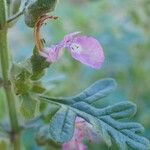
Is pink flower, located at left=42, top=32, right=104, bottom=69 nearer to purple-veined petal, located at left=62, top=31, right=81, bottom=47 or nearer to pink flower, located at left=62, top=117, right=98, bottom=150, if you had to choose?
purple-veined petal, located at left=62, top=31, right=81, bottom=47

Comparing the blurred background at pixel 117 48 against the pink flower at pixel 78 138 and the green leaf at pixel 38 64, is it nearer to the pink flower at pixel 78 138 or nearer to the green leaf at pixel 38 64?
the pink flower at pixel 78 138

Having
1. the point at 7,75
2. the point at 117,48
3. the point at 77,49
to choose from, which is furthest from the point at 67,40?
the point at 117,48

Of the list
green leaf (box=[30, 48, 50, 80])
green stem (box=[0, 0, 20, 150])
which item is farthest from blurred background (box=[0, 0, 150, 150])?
green leaf (box=[30, 48, 50, 80])

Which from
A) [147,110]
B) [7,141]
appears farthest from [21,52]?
[7,141]

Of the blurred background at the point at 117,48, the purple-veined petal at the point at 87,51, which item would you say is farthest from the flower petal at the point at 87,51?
the blurred background at the point at 117,48

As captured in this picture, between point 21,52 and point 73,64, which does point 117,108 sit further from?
point 21,52

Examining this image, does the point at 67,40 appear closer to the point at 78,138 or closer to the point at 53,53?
the point at 53,53
